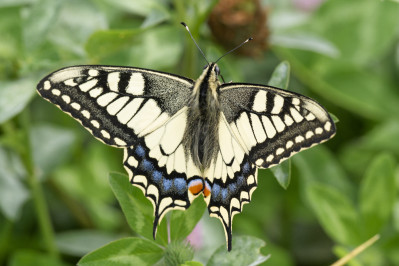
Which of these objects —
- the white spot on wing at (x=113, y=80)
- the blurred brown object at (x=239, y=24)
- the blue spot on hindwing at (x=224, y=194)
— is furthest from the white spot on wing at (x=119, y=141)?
the blurred brown object at (x=239, y=24)

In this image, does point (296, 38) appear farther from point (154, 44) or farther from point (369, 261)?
point (369, 261)

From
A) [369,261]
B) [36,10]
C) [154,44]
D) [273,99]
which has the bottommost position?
[369,261]

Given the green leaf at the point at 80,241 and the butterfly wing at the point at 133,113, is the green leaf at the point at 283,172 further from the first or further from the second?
the green leaf at the point at 80,241

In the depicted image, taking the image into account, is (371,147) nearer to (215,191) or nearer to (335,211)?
(335,211)

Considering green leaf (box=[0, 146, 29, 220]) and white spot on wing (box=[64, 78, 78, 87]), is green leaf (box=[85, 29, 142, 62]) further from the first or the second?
green leaf (box=[0, 146, 29, 220])

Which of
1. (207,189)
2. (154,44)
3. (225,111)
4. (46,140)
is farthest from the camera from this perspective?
(46,140)

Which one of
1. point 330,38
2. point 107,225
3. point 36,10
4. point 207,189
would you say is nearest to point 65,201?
point 107,225
